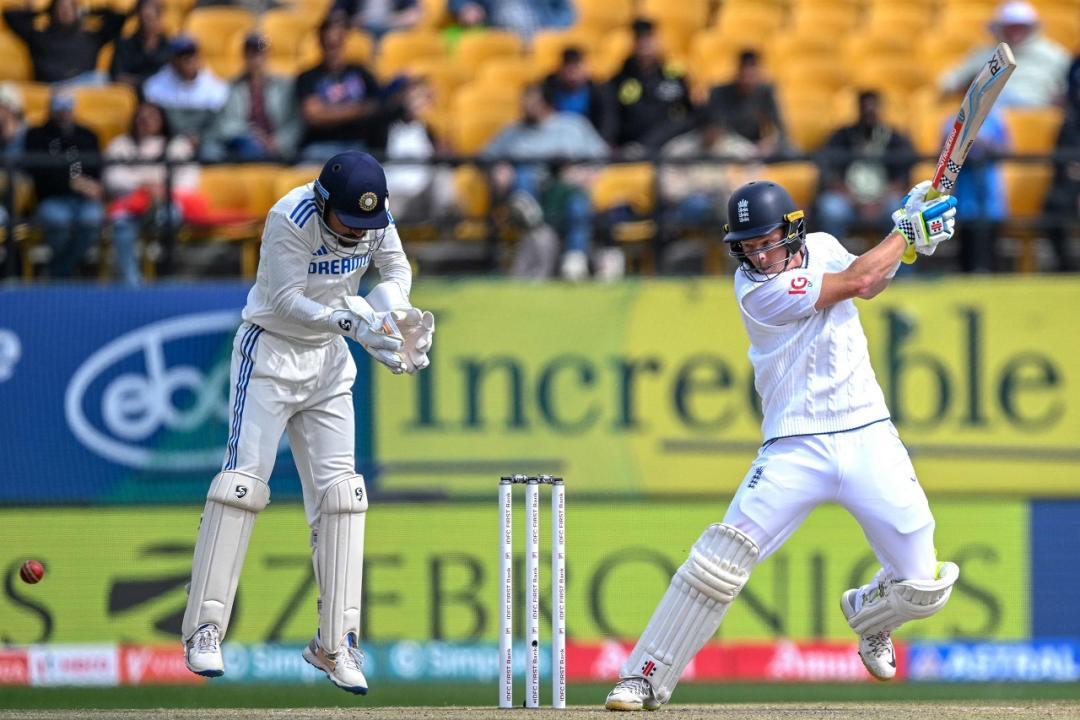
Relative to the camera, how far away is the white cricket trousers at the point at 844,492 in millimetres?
7141

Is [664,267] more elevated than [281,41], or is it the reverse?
[281,41]

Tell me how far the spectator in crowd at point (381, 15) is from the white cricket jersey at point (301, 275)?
6.56 m

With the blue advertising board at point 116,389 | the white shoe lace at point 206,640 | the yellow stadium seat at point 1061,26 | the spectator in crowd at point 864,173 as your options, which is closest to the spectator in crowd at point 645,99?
the spectator in crowd at point 864,173

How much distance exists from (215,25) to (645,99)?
3784mm

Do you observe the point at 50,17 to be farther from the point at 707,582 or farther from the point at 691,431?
the point at 707,582

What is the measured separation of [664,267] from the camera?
11141 millimetres

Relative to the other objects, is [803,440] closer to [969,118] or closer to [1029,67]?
Answer: [969,118]

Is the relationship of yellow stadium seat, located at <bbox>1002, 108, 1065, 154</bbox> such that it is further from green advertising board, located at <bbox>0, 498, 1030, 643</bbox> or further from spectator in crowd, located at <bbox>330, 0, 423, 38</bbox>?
spectator in crowd, located at <bbox>330, 0, 423, 38</bbox>

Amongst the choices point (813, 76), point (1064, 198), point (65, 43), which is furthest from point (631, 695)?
point (65, 43)

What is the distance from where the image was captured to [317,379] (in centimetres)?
786

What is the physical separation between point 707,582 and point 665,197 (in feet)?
14.0

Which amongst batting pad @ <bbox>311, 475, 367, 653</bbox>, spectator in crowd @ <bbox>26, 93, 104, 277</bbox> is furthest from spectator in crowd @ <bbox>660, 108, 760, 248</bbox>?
batting pad @ <bbox>311, 475, 367, 653</bbox>

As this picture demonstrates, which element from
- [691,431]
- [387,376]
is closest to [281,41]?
[387,376]

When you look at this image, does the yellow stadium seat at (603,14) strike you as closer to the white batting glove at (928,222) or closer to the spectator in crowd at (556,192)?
the spectator in crowd at (556,192)
